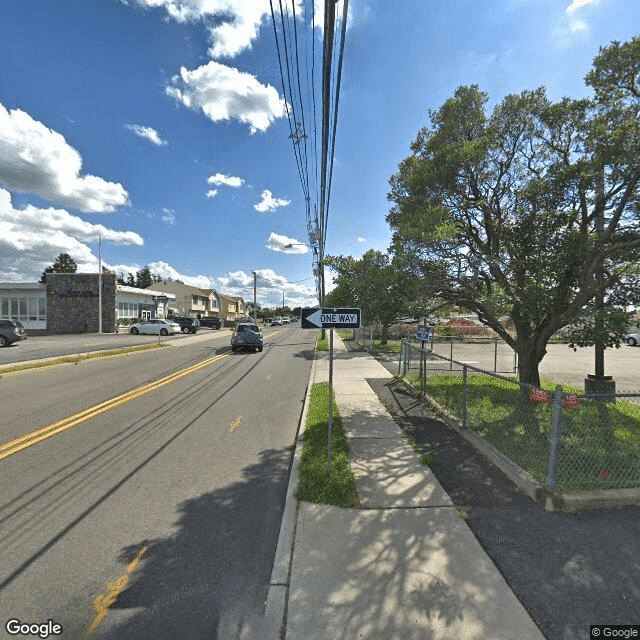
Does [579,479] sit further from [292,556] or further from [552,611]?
[292,556]

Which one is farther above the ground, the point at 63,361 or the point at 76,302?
the point at 76,302

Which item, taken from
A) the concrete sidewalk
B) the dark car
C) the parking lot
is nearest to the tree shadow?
the concrete sidewalk

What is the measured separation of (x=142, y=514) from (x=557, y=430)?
4912 mm

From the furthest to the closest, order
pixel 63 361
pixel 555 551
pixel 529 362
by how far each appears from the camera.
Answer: pixel 63 361 → pixel 529 362 → pixel 555 551

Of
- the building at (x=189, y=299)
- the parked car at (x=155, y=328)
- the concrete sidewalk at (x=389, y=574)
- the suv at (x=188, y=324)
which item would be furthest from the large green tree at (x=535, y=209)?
the building at (x=189, y=299)

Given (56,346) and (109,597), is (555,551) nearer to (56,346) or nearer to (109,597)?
(109,597)

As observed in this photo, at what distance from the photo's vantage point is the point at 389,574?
2.97m

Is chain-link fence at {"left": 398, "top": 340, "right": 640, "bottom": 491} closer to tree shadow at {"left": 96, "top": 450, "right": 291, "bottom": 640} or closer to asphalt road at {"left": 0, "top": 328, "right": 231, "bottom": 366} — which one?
tree shadow at {"left": 96, "top": 450, "right": 291, "bottom": 640}

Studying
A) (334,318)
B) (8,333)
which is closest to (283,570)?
(334,318)

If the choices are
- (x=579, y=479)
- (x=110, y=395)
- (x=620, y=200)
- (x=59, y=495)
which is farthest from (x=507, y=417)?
(x=110, y=395)

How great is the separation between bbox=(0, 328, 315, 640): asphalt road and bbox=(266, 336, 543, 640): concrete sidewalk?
0.97 ft

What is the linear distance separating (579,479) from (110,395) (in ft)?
34.2

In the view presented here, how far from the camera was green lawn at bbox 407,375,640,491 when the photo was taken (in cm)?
472

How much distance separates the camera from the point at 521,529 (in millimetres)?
3639
